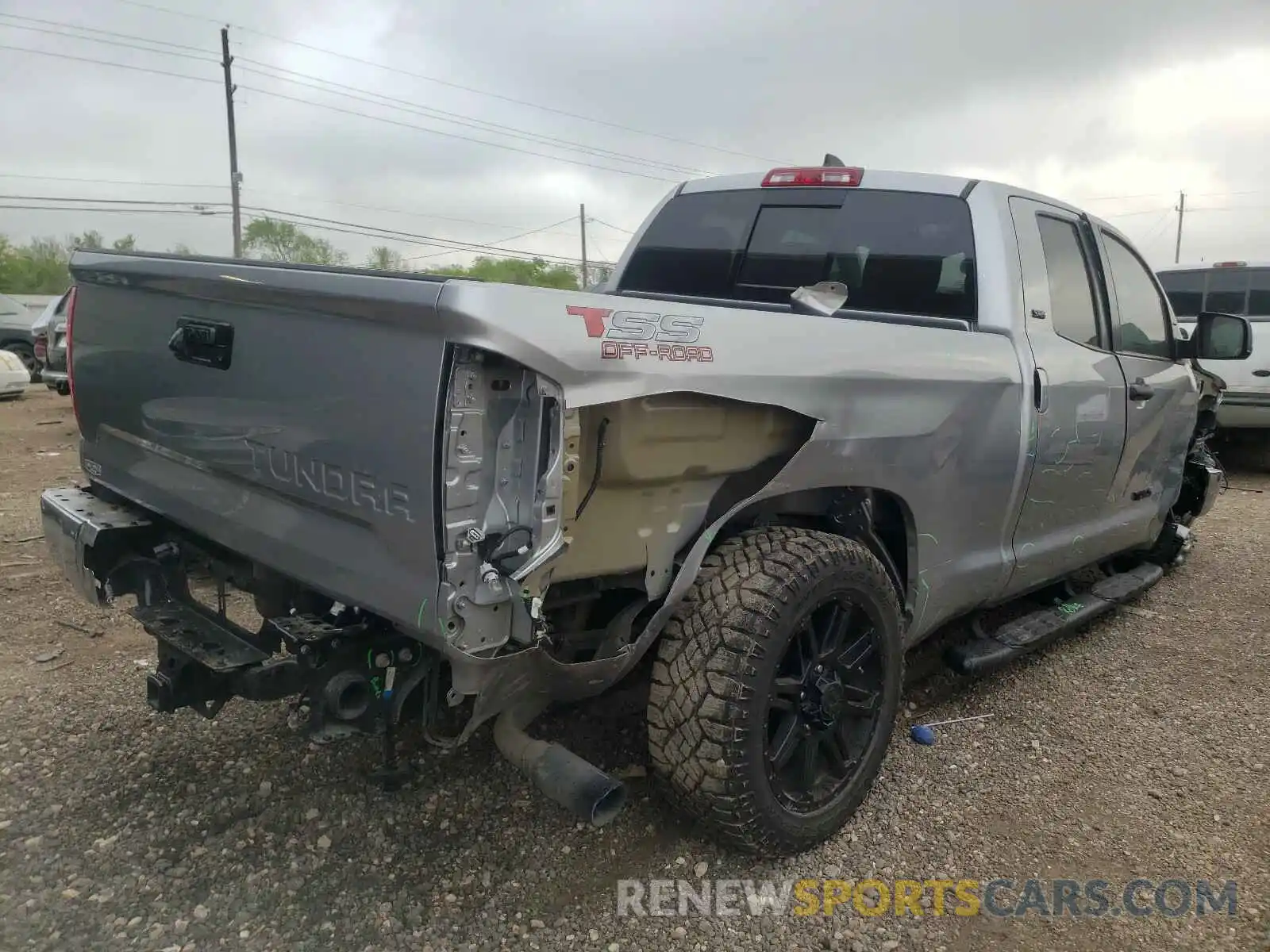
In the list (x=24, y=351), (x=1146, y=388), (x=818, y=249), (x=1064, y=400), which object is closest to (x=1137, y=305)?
(x=1146, y=388)

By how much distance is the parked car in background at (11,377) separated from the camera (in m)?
13.6

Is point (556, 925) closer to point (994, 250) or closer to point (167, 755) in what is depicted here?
point (167, 755)

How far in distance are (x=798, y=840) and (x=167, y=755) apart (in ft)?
6.88

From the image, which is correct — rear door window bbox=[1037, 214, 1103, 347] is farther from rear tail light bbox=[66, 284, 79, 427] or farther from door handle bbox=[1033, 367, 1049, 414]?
rear tail light bbox=[66, 284, 79, 427]

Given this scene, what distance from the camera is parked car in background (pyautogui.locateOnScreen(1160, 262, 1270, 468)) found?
900cm

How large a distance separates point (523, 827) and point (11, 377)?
47.0 feet

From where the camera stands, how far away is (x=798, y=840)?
2.62 m

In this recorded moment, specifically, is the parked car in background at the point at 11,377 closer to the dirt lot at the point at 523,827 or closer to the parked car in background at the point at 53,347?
the parked car in background at the point at 53,347

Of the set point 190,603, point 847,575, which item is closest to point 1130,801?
point 847,575

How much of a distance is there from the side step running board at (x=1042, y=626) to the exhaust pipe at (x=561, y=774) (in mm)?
1961

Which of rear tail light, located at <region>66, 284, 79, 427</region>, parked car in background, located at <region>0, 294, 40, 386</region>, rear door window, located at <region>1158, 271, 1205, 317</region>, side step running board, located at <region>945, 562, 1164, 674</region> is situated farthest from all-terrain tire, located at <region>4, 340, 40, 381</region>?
side step running board, located at <region>945, 562, 1164, 674</region>

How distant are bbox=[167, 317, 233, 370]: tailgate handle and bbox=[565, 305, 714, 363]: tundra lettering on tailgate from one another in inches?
40.5

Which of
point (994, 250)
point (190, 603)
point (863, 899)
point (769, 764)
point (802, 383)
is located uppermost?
point (994, 250)

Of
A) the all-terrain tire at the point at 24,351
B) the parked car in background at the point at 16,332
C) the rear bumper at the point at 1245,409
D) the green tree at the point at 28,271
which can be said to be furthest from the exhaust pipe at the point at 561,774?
the green tree at the point at 28,271
